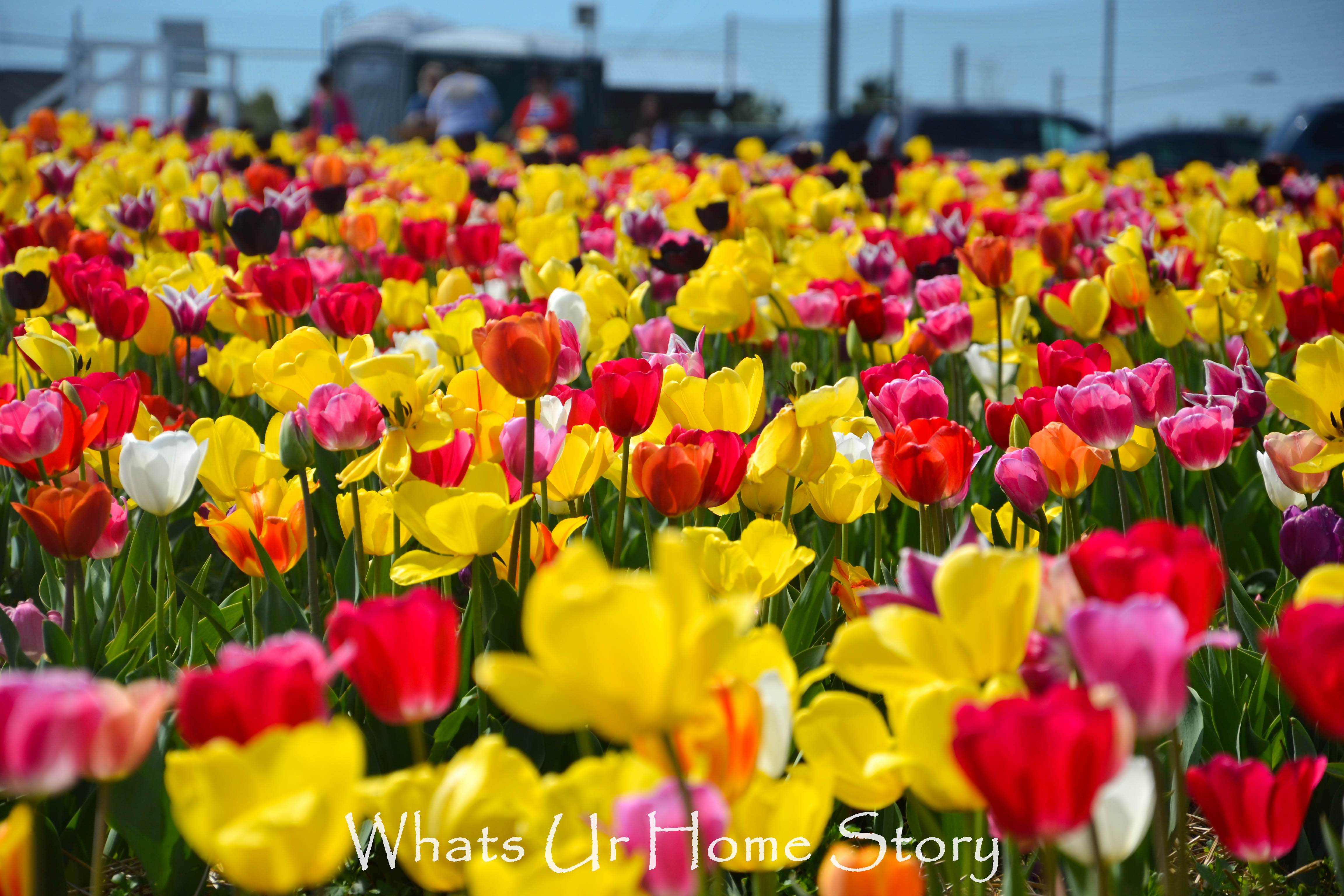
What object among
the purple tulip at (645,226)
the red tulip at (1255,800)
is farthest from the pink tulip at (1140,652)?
the purple tulip at (645,226)

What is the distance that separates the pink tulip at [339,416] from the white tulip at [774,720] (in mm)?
769

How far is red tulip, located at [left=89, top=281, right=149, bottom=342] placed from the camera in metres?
2.10

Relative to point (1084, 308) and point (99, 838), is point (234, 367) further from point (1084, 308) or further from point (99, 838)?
point (1084, 308)

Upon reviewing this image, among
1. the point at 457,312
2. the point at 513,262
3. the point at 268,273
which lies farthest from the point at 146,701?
the point at 513,262

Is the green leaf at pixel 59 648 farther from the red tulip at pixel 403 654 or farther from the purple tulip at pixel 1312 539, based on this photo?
the purple tulip at pixel 1312 539

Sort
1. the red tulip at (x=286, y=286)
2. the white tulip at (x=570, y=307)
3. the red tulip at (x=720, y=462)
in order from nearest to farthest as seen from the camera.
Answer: the red tulip at (x=720, y=462) < the white tulip at (x=570, y=307) < the red tulip at (x=286, y=286)

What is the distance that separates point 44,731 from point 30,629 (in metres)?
0.99

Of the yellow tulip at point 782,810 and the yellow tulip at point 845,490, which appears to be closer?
the yellow tulip at point 782,810

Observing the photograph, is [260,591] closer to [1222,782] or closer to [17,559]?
[17,559]

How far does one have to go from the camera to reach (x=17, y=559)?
2.11 m

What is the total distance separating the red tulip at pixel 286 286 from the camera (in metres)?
2.20

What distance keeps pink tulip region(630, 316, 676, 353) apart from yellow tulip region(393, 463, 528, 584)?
1.09 meters

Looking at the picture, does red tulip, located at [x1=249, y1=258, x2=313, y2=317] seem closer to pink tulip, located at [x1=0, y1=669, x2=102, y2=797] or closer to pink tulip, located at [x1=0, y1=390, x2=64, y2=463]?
pink tulip, located at [x1=0, y1=390, x2=64, y2=463]

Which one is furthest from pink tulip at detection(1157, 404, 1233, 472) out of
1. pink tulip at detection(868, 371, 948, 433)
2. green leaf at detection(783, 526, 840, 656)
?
green leaf at detection(783, 526, 840, 656)
